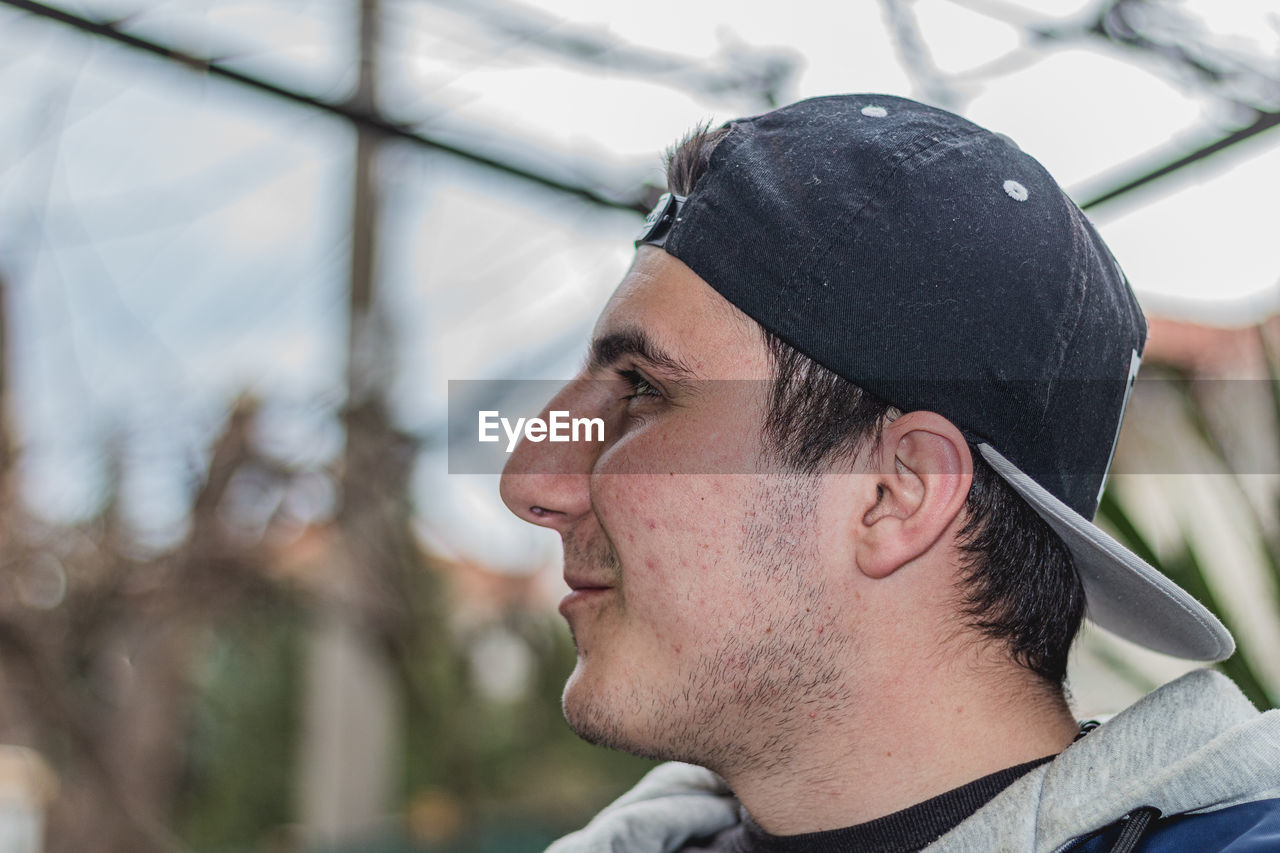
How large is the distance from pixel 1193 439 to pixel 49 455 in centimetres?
195

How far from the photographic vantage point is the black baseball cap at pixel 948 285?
93cm

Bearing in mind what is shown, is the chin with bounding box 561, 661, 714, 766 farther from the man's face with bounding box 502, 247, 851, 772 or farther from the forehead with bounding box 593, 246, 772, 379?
the forehead with bounding box 593, 246, 772, 379

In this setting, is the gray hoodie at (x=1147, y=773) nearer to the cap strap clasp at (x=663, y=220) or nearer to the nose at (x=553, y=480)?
the nose at (x=553, y=480)

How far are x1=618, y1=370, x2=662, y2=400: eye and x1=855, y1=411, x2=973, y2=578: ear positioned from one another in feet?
0.77

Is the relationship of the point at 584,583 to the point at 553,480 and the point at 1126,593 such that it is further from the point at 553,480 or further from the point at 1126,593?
the point at 1126,593

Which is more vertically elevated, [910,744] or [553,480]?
[553,480]

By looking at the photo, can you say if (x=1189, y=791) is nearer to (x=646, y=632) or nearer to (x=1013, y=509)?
(x=1013, y=509)

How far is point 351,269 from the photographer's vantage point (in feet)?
10.3

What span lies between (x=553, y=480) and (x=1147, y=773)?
581 mm

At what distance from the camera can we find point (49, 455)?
198cm

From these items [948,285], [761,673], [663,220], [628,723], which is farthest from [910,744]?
[663,220]

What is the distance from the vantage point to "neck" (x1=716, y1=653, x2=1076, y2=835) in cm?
95

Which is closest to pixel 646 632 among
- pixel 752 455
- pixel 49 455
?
pixel 752 455

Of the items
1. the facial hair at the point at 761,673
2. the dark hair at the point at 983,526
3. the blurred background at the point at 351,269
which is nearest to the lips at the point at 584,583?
the facial hair at the point at 761,673
